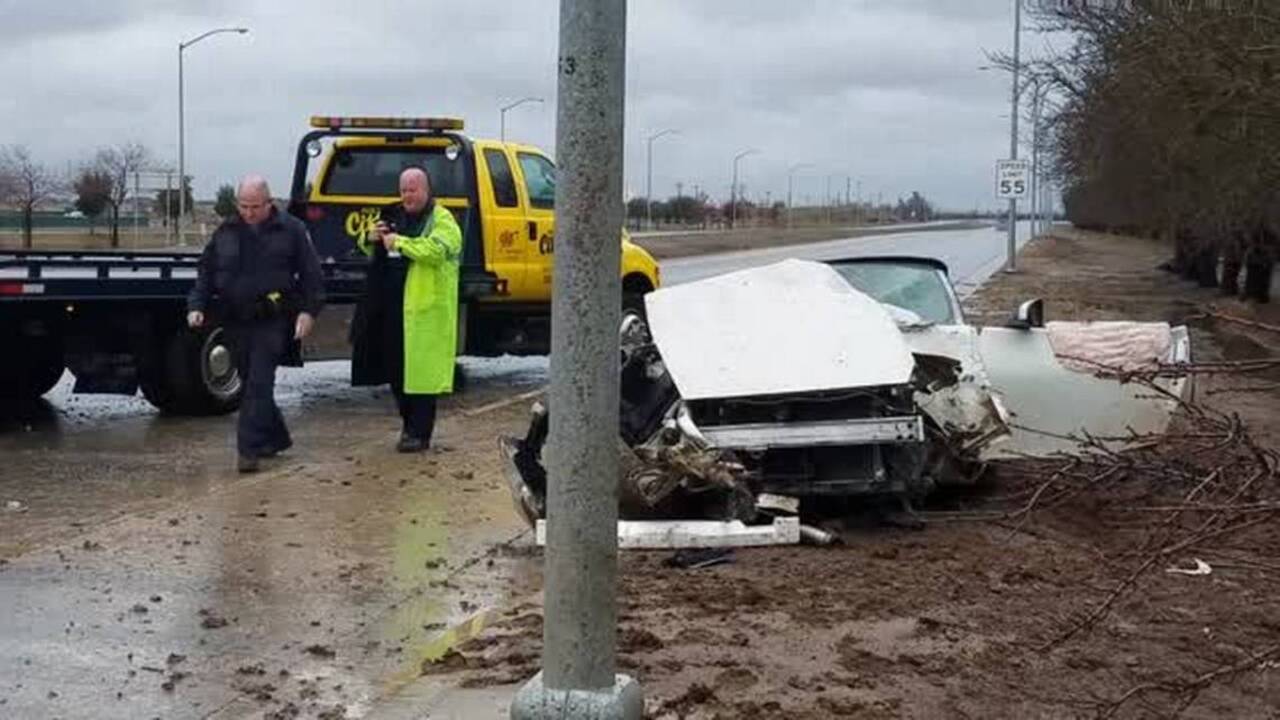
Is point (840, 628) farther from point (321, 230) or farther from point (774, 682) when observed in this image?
point (321, 230)

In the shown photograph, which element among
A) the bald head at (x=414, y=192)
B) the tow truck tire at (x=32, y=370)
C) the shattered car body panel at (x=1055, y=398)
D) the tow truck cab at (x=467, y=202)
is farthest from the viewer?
the tow truck cab at (x=467, y=202)

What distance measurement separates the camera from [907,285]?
33.1ft

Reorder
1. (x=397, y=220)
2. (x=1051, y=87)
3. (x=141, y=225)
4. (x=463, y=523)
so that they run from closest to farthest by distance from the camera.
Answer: (x=463, y=523) < (x=397, y=220) < (x=1051, y=87) < (x=141, y=225)

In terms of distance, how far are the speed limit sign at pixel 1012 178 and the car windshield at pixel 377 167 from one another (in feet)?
105

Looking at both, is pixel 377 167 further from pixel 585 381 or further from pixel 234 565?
pixel 585 381

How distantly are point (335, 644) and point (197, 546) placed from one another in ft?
5.96

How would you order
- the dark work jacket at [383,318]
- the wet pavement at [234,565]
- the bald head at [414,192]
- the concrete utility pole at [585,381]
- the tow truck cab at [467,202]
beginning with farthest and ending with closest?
the tow truck cab at [467,202] → the dark work jacket at [383,318] → the bald head at [414,192] → the wet pavement at [234,565] → the concrete utility pole at [585,381]

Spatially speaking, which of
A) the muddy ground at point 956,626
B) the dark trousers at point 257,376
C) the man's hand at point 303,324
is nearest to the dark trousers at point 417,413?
the man's hand at point 303,324

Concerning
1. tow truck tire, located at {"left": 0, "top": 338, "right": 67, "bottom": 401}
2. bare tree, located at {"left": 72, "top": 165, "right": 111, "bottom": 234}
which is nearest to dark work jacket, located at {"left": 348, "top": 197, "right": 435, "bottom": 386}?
tow truck tire, located at {"left": 0, "top": 338, "right": 67, "bottom": 401}

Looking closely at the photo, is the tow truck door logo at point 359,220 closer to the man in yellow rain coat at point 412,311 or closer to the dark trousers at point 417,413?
the man in yellow rain coat at point 412,311

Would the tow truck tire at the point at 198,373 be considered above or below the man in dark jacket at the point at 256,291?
below

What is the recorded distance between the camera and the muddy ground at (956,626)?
4.96 m

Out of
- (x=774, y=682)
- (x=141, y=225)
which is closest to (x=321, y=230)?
(x=774, y=682)

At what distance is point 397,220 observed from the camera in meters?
10.4
